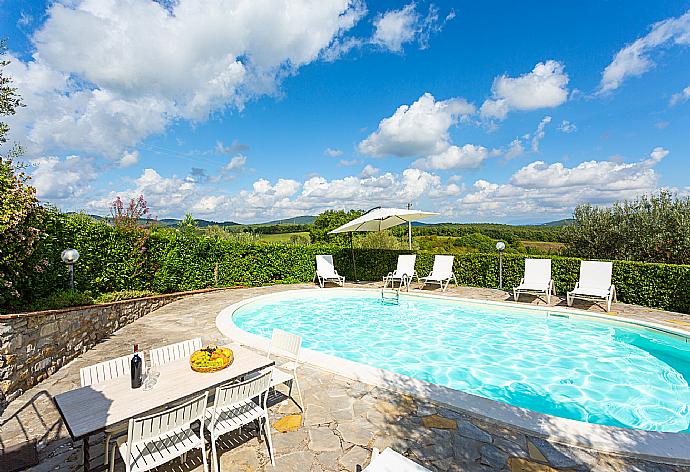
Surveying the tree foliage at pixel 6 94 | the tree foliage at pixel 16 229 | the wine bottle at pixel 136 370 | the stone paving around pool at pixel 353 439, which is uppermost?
the tree foliage at pixel 6 94

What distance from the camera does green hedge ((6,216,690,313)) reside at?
7375 mm

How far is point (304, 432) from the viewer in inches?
128

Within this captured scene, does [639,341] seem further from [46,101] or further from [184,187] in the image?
[184,187]

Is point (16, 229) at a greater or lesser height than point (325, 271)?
greater

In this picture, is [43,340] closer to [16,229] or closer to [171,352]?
[16,229]

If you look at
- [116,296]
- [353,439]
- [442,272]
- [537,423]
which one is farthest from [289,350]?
[442,272]

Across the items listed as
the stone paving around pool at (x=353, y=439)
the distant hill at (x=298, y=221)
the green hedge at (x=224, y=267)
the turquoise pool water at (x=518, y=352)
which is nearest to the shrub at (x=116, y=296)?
the green hedge at (x=224, y=267)

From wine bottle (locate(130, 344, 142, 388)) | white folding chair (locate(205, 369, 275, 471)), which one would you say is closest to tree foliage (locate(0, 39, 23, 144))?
wine bottle (locate(130, 344, 142, 388))

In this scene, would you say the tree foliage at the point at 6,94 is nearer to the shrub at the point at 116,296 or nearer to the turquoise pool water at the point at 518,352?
the shrub at the point at 116,296

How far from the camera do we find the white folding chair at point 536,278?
30.1 feet

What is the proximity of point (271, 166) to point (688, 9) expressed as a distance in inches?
719

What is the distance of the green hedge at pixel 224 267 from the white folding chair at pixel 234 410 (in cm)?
499

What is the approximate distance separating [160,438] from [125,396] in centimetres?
67

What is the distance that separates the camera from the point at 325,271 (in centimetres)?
1231
